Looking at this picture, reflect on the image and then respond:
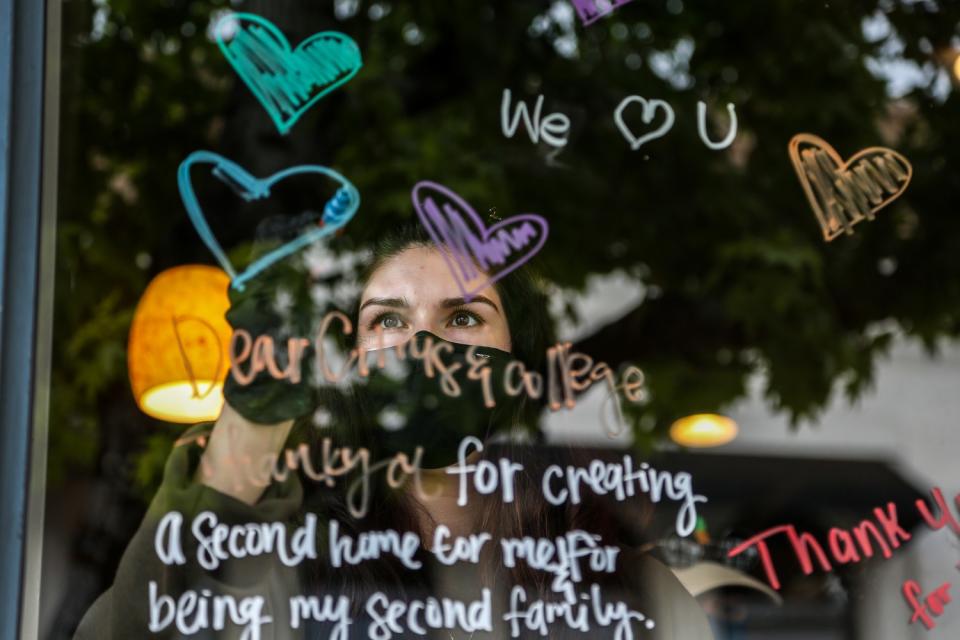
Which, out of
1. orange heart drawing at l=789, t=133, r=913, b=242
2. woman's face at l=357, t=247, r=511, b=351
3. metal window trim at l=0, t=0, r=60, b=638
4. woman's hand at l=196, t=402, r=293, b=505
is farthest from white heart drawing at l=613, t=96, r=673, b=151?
metal window trim at l=0, t=0, r=60, b=638

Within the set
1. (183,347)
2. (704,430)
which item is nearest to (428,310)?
(183,347)

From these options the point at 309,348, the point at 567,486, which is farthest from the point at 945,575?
the point at 309,348

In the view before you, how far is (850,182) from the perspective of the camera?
201 cm

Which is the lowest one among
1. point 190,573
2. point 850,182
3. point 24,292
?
point 190,573

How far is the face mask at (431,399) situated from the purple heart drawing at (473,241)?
0.35ft

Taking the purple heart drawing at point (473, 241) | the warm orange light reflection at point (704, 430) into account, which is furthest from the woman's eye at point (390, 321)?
the warm orange light reflection at point (704, 430)

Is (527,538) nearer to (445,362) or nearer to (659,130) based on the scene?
(445,362)

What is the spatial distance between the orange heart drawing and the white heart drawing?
0.27 meters

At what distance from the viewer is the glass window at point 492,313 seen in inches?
68.4

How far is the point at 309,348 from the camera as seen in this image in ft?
6.39

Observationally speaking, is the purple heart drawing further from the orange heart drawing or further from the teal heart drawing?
the orange heart drawing

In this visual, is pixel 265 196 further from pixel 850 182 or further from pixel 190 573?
pixel 850 182

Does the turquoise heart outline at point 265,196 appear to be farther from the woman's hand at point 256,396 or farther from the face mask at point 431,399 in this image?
the face mask at point 431,399

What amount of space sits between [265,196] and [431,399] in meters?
0.65
